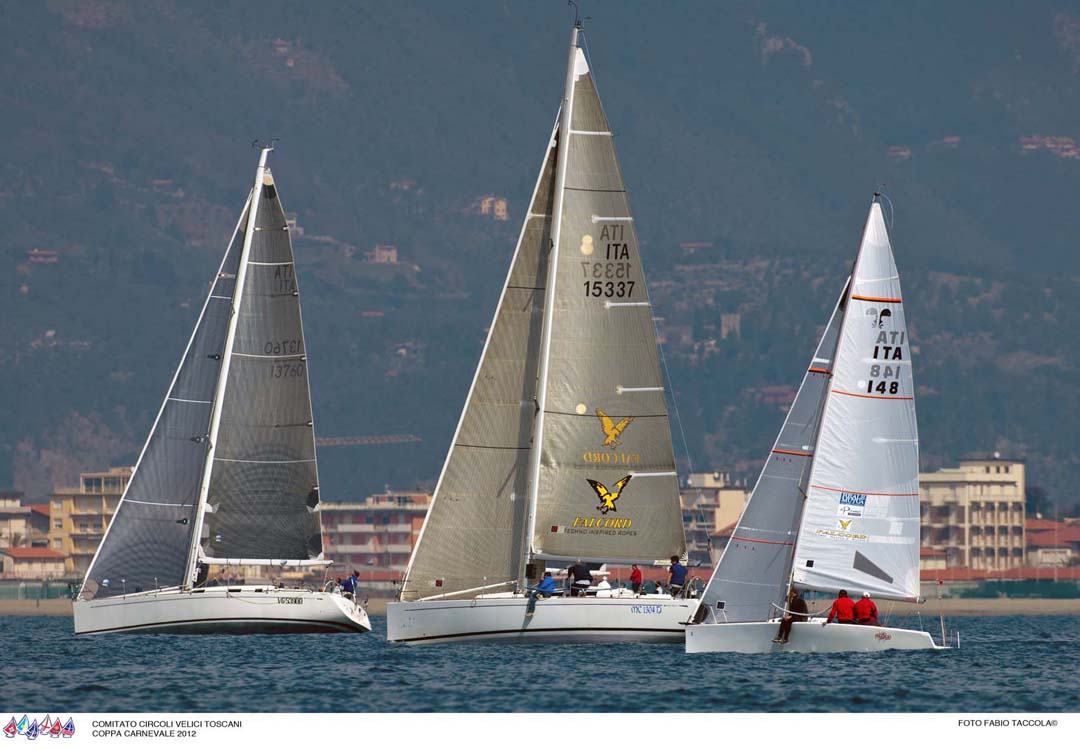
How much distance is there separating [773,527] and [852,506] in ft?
5.42

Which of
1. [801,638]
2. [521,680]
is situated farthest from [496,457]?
[521,680]

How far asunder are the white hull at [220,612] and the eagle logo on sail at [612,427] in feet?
36.0

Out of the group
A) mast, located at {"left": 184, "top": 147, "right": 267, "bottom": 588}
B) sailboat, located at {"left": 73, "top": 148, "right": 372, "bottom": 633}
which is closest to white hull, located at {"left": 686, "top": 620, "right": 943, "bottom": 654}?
sailboat, located at {"left": 73, "top": 148, "right": 372, "bottom": 633}

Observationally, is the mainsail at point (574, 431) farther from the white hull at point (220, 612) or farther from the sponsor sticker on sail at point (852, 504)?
the white hull at point (220, 612)

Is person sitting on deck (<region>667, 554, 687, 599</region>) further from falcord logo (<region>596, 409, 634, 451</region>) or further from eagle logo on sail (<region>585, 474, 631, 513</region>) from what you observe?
falcord logo (<region>596, 409, 634, 451</region>)

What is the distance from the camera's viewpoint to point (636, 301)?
51.8 meters

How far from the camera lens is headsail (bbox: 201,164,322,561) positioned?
5969cm

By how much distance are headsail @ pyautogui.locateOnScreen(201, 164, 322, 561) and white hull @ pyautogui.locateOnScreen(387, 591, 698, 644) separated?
35.8ft

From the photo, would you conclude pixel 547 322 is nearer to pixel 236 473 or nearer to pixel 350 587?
pixel 236 473

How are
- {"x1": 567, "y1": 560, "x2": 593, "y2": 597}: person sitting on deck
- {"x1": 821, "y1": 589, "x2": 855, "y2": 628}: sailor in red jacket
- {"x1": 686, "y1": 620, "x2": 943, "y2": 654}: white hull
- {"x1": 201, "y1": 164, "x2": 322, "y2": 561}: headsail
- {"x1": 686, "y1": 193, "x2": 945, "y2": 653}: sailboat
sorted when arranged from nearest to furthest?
1. {"x1": 686, "y1": 620, "x2": 943, "y2": 654}: white hull
2. {"x1": 821, "y1": 589, "x2": 855, "y2": 628}: sailor in red jacket
3. {"x1": 686, "y1": 193, "x2": 945, "y2": 653}: sailboat
4. {"x1": 567, "y1": 560, "x2": 593, "y2": 597}: person sitting on deck
5. {"x1": 201, "y1": 164, "x2": 322, "y2": 561}: headsail

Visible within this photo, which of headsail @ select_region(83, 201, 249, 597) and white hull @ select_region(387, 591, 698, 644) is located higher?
headsail @ select_region(83, 201, 249, 597)

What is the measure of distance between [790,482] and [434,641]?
8.31m

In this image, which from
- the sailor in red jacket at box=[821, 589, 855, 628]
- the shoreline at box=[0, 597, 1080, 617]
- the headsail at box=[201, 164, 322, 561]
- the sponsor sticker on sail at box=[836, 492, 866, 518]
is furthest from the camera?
the shoreline at box=[0, 597, 1080, 617]

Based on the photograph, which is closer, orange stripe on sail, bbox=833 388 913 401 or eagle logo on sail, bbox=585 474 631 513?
orange stripe on sail, bbox=833 388 913 401
